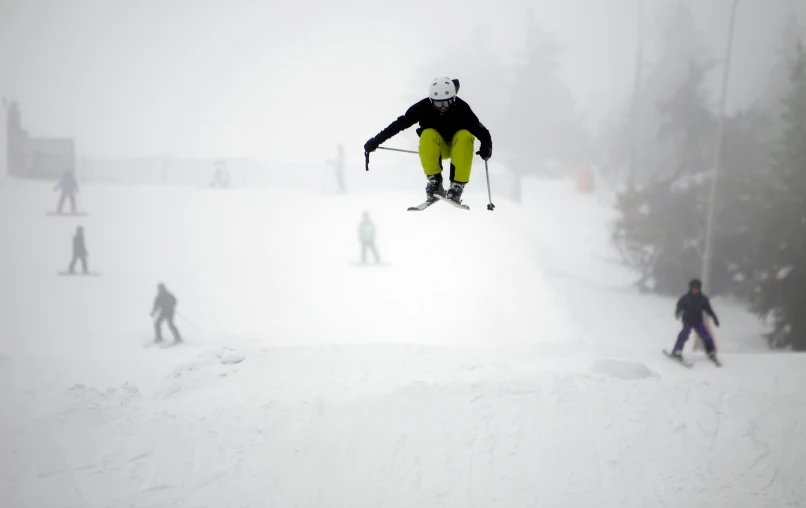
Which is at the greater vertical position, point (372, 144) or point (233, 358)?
point (372, 144)

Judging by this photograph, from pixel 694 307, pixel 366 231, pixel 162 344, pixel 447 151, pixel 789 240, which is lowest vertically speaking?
pixel 162 344

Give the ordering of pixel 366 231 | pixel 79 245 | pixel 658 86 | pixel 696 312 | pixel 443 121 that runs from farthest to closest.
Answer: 1. pixel 658 86
2. pixel 366 231
3. pixel 79 245
4. pixel 696 312
5. pixel 443 121

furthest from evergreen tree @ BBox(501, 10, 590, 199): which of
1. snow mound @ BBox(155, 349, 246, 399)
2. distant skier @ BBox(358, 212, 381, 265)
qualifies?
snow mound @ BBox(155, 349, 246, 399)

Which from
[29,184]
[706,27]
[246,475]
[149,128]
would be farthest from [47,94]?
[246,475]

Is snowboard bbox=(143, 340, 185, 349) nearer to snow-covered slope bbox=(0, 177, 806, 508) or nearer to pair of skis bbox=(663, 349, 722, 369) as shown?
snow-covered slope bbox=(0, 177, 806, 508)

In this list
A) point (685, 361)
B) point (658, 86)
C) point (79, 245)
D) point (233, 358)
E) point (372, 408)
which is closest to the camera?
point (372, 408)

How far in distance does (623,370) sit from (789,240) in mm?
11841

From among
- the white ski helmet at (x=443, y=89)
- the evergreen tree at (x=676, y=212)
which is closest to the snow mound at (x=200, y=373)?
the white ski helmet at (x=443, y=89)

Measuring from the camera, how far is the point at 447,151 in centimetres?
536

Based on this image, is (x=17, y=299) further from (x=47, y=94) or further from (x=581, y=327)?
(x=47, y=94)

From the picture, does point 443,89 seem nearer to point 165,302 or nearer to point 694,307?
point 694,307

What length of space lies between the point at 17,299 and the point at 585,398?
1926cm

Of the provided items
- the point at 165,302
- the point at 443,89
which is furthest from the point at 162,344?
the point at 443,89

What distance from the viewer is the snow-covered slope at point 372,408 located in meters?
7.17
